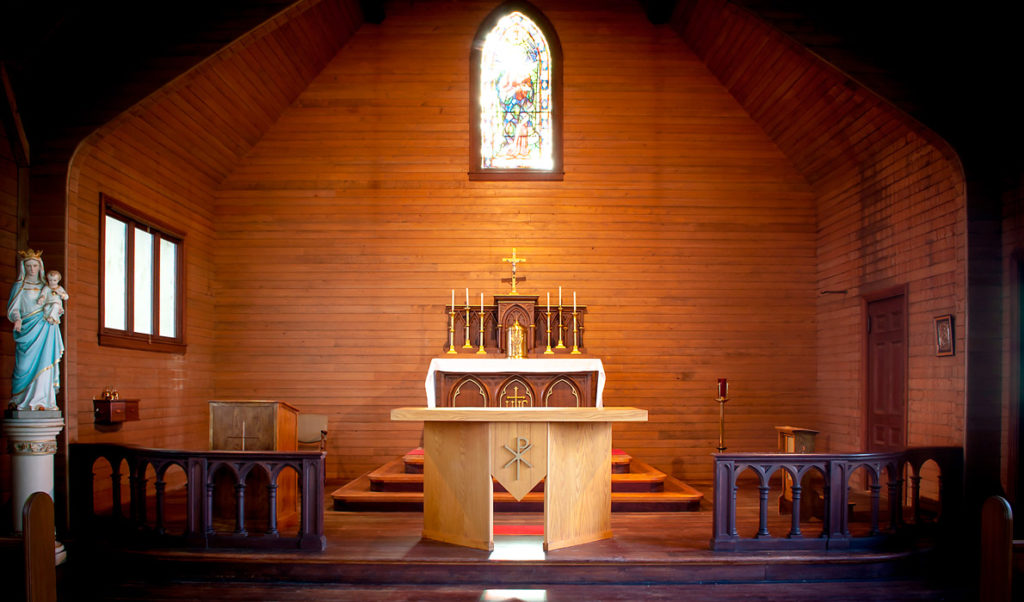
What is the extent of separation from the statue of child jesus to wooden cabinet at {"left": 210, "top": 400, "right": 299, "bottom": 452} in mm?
1264

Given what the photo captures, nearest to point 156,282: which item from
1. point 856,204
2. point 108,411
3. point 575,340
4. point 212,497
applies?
point 108,411

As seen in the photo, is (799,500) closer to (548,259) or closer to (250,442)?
(250,442)

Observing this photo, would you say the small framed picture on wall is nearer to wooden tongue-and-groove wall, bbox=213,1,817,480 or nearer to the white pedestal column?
wooden tongue-and-groove wall, bbox=213,1,817,480

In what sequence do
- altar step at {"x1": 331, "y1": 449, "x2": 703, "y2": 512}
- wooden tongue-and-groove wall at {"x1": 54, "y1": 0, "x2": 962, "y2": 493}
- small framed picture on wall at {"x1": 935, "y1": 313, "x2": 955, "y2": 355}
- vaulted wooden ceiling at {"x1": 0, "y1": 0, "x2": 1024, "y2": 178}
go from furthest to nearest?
wooden tongue-and-groove wall at {"x1": 54, "y1": 0, "x2": 962, "y2": 493}, altar step at {"x1": 331, "y1": 449, "x2": 703, "y2": 512}, small framed picture on wall at {"x1": 935, "y1": 313, "x2": 955, "y2": 355}, vaulted wooden ceiling at {"x1": 0, "y1": 0, "x2": 1024, "y2": 178}

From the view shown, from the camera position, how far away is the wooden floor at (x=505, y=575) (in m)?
4.89

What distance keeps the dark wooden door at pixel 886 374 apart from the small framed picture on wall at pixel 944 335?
647 mm

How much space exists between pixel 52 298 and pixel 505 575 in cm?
366

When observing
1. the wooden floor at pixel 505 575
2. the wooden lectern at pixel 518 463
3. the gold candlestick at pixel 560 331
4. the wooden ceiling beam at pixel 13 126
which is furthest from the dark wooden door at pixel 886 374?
the wooden ceiling beam at pixel 13 126

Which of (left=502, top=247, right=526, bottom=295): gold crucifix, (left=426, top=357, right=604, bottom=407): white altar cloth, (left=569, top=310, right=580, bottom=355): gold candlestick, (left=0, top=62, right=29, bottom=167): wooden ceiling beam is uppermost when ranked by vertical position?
(left=0, top=62, right=29, bottom=167): wooden ceiling beam

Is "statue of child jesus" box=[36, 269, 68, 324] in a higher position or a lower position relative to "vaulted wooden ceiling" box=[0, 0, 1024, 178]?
lower

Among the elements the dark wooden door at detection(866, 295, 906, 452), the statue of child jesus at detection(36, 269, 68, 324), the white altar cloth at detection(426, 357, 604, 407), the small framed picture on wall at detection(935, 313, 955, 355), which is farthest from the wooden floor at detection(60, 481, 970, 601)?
the white altar cloth at detection(426, 357, 604, 407)

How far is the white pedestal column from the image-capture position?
5.27 meters

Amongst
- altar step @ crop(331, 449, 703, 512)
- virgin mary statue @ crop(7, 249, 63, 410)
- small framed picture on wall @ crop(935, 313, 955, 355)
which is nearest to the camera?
virgin mary statue @ crop(7, 249, 63, 410)

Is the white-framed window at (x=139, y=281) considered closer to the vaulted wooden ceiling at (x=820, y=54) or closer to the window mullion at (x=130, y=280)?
the window mullion at (x=130, y=280)
